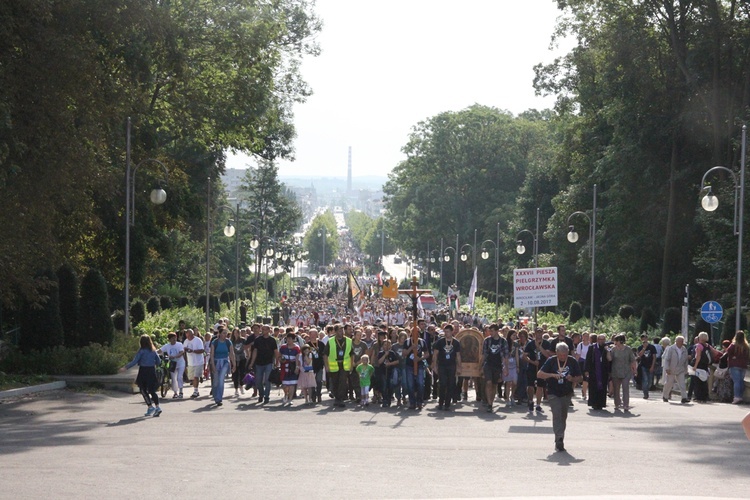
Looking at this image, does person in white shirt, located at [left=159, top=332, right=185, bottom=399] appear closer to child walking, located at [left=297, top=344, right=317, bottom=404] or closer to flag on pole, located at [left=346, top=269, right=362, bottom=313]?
child walking, located at [left=297, top=344, right=317, bottom=404]

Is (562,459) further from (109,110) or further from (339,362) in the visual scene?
(109,110)

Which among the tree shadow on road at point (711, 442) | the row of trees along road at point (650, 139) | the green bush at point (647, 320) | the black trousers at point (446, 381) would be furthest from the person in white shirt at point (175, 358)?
the green bush at point (647, 320)

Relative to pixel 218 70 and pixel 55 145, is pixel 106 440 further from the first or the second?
pixel 218 70

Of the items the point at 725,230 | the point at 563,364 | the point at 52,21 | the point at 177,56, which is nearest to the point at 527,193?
the point at 725,230

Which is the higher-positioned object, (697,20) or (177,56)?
(697,20)

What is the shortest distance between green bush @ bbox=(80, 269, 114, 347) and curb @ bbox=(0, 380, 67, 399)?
16.3ft

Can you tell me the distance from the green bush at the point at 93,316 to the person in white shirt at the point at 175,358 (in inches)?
228

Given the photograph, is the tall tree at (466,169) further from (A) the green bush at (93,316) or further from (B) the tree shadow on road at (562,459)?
(B) the tree shadow on road at (562,459)

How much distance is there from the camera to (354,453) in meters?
16.5

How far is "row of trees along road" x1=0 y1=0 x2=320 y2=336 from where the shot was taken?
2602 cm

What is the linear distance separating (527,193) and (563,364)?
7188 cm

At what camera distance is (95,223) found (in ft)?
Answer: 109

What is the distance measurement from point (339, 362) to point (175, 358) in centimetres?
374

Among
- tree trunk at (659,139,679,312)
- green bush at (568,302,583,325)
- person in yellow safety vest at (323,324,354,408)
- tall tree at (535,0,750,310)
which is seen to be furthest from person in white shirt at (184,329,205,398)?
green bush at (568,302,583,325)
